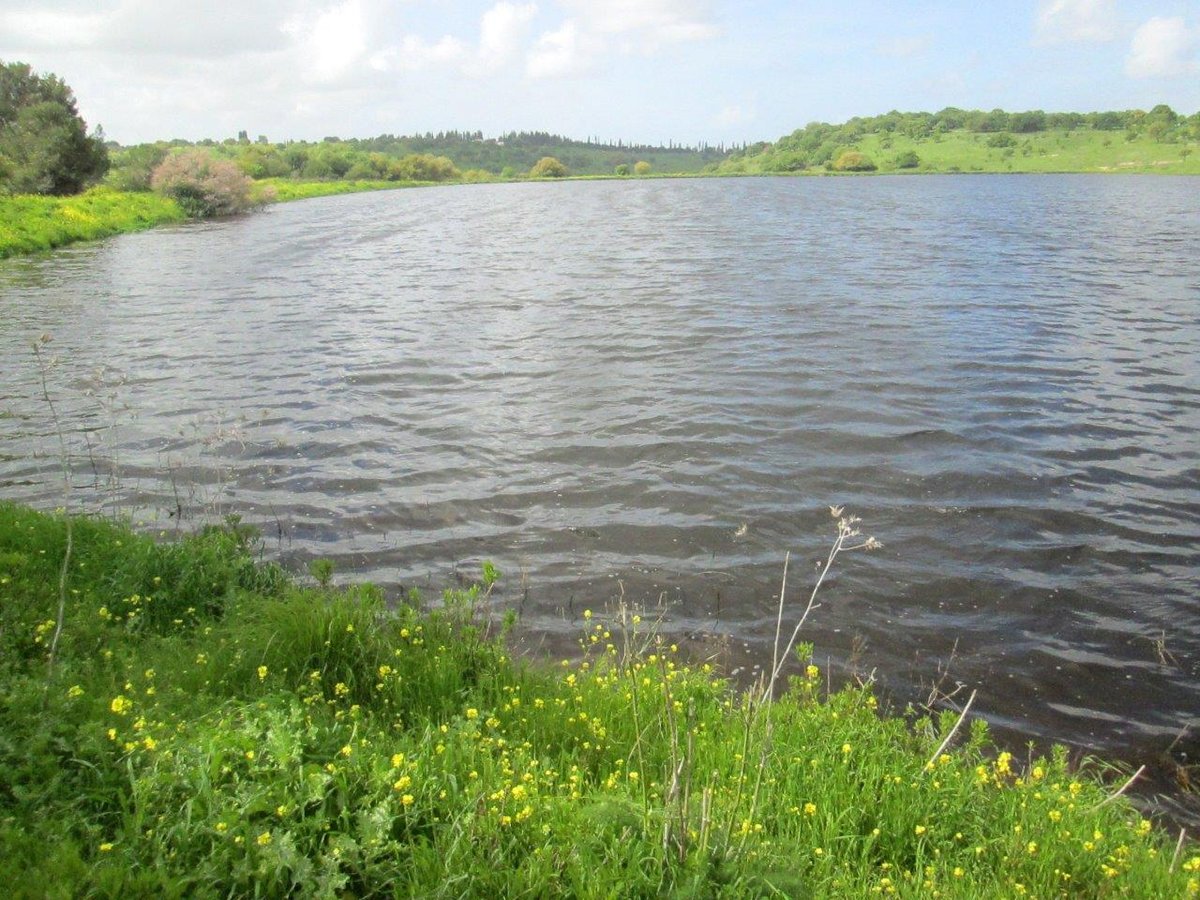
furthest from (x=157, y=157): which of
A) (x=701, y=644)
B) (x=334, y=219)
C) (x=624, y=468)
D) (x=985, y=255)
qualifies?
(x=701, y=644)

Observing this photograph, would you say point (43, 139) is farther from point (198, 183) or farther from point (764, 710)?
point (764, 710)

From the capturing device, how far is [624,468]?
1095cm

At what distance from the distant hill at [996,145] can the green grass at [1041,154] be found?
5.1 inches

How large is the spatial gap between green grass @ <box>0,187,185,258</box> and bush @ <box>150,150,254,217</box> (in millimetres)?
1245

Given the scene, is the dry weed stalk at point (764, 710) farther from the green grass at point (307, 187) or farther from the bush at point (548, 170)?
the bush at point (548, 170)

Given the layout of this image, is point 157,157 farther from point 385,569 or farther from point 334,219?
point 385,569

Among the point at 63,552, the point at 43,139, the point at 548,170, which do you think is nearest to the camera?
the point at 63,552

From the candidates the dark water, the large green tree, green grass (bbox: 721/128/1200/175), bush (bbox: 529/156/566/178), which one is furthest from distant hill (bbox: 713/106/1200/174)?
the large green tree

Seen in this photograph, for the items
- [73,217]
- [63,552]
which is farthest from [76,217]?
[63,552]

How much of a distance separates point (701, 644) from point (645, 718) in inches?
79.4

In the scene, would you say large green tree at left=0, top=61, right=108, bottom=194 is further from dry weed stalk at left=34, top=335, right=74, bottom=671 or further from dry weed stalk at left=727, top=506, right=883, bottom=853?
dry weed stalk at left=727, top=506, right=883, bottom=853

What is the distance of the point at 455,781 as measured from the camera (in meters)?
3.89

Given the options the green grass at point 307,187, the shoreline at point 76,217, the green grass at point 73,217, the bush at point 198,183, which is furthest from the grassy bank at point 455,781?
the green grass at point 307,187

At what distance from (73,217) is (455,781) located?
42.6 m
